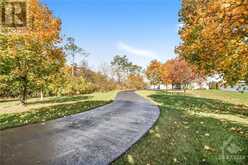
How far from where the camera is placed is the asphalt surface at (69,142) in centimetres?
523

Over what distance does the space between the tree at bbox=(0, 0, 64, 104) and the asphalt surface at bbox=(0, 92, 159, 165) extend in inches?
351

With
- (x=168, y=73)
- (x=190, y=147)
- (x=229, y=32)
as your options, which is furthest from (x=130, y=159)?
(x=168, y=73)

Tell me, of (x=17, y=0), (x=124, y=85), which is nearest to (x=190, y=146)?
(x=17, y=0)

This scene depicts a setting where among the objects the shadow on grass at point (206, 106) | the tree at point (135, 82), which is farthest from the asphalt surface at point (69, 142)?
the tree at point (135, 82)

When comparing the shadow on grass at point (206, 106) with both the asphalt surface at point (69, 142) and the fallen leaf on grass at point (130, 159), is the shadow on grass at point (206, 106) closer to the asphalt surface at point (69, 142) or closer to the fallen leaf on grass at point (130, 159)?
the asphalt surface at point (69, 142)

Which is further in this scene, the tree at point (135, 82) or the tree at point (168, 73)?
the tree at point (135, 82)

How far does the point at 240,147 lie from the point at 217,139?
76 cm

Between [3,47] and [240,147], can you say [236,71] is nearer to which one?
[240,147]

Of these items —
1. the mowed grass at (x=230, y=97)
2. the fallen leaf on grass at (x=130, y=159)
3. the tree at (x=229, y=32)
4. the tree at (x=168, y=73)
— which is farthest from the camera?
the tree at (x=168, y=73)

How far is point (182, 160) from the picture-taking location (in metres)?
5.30

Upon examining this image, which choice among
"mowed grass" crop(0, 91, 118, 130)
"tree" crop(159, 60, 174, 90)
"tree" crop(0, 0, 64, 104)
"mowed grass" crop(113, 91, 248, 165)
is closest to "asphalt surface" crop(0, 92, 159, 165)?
"mowed grass" crop(113, 91, 248, 165)

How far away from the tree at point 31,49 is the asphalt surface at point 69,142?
892 cm

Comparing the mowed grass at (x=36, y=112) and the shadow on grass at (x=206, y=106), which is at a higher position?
the mowed grass at (x=36, y=112)

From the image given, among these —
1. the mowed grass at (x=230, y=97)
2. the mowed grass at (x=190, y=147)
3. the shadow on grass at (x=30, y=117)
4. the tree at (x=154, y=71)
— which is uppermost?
the tree at (x=154, y=71)
